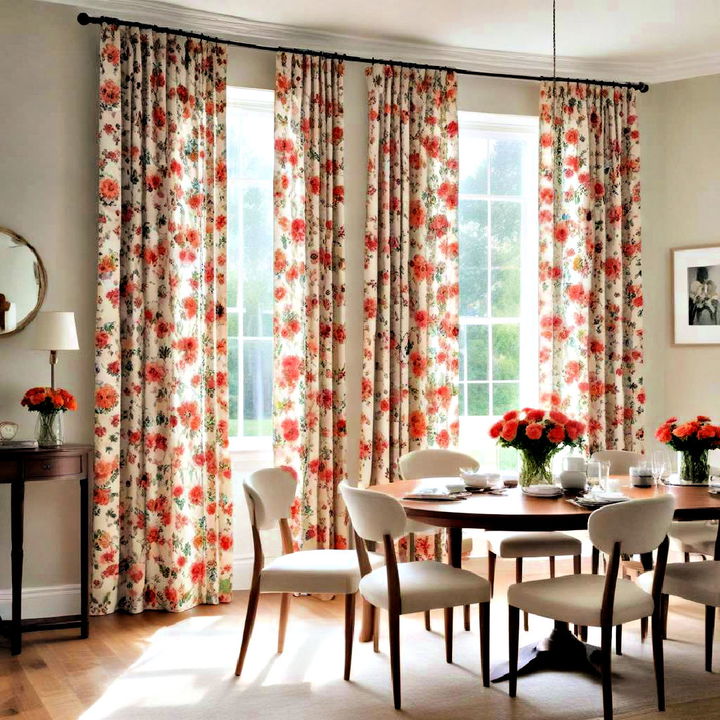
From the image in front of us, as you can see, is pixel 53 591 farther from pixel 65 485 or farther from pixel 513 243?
pixel 513 243

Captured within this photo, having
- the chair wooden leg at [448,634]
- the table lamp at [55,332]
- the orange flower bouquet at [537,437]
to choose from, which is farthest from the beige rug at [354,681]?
the table lamp at [55,332]

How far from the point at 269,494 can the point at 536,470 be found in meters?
1.25

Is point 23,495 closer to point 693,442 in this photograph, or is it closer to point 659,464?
point 659,464

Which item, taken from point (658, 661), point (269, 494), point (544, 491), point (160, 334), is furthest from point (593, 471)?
point (160, 334)

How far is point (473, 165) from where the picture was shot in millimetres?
6016

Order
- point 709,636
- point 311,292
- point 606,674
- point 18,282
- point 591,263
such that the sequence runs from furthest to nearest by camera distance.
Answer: point 591,263 → point 311,292 → point 18,282 → point 709,636 → point 606,674

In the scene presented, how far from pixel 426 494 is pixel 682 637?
166 cm

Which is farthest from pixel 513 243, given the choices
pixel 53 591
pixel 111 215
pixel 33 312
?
pixel 53 591

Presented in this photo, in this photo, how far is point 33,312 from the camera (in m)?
4.70

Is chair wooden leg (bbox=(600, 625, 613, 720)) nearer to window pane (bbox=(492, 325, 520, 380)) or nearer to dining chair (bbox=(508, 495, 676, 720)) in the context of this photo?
dining chair (bbox=(508, 495, 676, 720))

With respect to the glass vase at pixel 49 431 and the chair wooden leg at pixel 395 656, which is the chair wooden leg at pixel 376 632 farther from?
the glass vase at pixel 49 431

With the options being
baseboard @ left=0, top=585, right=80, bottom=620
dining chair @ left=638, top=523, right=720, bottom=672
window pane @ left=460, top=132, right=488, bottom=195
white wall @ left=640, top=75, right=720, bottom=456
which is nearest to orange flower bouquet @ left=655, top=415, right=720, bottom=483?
dining chair @ left=638, top=523, right=720, bottom=672

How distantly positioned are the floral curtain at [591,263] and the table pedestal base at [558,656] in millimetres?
2114

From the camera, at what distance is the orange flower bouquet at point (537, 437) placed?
12.7 feet
